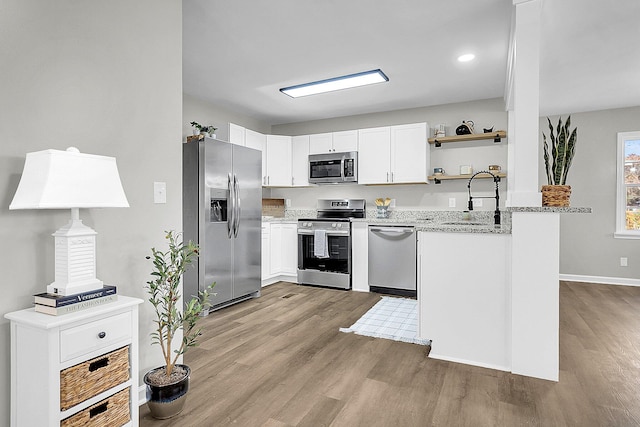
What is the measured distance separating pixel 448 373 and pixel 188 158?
9.97 ft

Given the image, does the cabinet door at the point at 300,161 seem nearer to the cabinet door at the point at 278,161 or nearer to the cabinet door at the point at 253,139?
the cabinet door at the point at 278,161

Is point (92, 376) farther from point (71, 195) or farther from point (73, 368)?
point (71, 195)

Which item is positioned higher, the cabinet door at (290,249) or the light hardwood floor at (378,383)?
the cabinet door at (290,249)

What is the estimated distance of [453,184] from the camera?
16.2 feet

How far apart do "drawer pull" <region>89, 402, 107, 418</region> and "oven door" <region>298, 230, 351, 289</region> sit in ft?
11.6

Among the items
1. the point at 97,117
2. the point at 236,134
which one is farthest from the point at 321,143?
the point at 97,117

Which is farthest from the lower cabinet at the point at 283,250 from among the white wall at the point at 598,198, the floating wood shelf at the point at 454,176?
the white wall at the point at 598,198

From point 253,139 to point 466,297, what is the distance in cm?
378

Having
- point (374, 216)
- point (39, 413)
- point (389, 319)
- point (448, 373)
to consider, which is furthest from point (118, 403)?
point (374, 216)

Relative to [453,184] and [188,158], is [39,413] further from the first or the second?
[453,184]

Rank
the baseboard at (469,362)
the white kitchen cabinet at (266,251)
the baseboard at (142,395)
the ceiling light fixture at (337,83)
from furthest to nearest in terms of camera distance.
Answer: the white kitchen cabinet at (266,251)
the ceiling light fixture at (337,83)
the baseboard at (469,362)
the baseboard at (142,395)

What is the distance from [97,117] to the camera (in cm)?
183

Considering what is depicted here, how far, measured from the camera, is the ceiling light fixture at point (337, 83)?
12.6ft

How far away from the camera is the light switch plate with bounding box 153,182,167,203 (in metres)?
2.12
